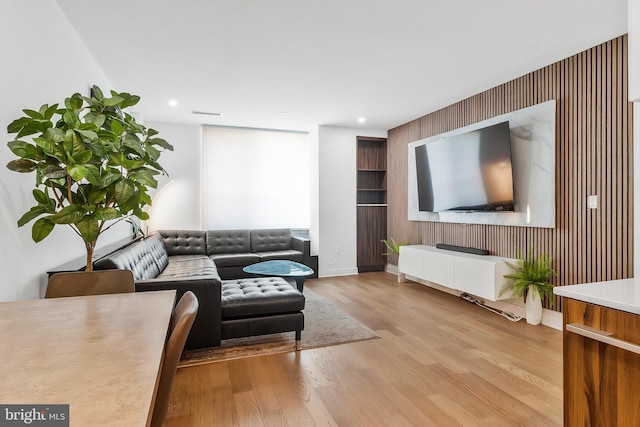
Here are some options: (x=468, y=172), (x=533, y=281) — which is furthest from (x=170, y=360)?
(x=468, y=172)

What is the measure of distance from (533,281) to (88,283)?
12.2ft

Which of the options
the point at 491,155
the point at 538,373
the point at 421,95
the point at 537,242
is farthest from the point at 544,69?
the point at 538,373

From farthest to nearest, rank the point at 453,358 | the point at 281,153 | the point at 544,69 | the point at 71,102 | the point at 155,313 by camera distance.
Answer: the point at 281,153
the point at 544,69
the point at 453,358
the point at 71,102
the point at 155,313

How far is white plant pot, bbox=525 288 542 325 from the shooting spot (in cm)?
336

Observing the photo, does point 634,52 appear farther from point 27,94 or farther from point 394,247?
point 394,247

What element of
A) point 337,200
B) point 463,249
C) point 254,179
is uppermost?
point 254,179

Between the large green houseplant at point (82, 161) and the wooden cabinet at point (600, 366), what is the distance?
2120 mm

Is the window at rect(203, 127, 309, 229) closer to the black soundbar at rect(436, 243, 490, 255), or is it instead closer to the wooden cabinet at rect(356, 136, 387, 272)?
the wooden cabinet at rect(356, 136, 387, 272)

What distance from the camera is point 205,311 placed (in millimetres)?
2660

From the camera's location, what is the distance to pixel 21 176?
1.89 m

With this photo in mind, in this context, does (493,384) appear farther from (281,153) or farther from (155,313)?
(281,153)

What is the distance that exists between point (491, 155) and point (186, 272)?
372 cm

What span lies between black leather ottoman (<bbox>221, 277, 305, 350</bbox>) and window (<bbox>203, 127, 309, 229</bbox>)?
3.08 m

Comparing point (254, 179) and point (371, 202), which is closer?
point (254, 179)
